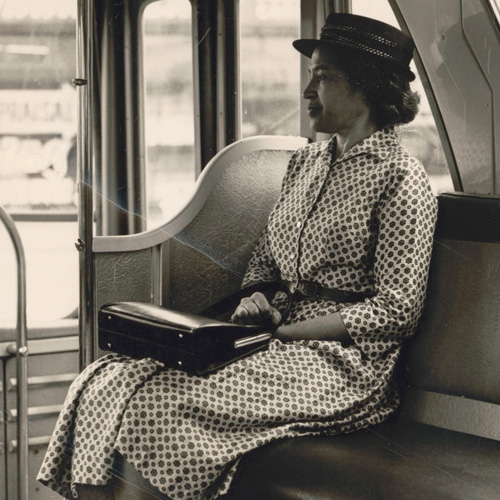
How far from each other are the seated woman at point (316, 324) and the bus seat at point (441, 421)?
7 cm

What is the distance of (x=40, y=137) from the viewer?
3.86 m

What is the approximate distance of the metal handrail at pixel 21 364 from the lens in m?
2.85

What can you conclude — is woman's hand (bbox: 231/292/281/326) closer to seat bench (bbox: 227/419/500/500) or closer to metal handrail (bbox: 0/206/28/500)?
seat bench (bbox: 227/419/500/500)

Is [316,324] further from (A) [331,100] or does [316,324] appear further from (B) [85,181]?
(B) [85,181]

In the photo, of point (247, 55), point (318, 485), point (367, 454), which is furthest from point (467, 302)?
point (247, 55)

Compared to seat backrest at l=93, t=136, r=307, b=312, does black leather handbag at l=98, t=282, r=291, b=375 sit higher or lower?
lower

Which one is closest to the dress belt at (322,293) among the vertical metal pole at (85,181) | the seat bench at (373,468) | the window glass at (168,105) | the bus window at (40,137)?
the seat bench at (373,468)

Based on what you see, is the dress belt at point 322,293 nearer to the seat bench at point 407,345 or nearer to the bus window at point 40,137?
the seat bench at point 407,345

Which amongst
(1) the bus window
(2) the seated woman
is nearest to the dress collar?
(2) the seated woman

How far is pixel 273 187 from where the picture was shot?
3035 millimetres

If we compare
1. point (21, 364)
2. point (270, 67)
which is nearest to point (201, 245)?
point (21, 364)

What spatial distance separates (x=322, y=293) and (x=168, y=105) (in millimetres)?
→ 1853

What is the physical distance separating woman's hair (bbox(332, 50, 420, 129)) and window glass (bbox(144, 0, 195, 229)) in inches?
57.3

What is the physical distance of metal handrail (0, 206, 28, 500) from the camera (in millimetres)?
2854
